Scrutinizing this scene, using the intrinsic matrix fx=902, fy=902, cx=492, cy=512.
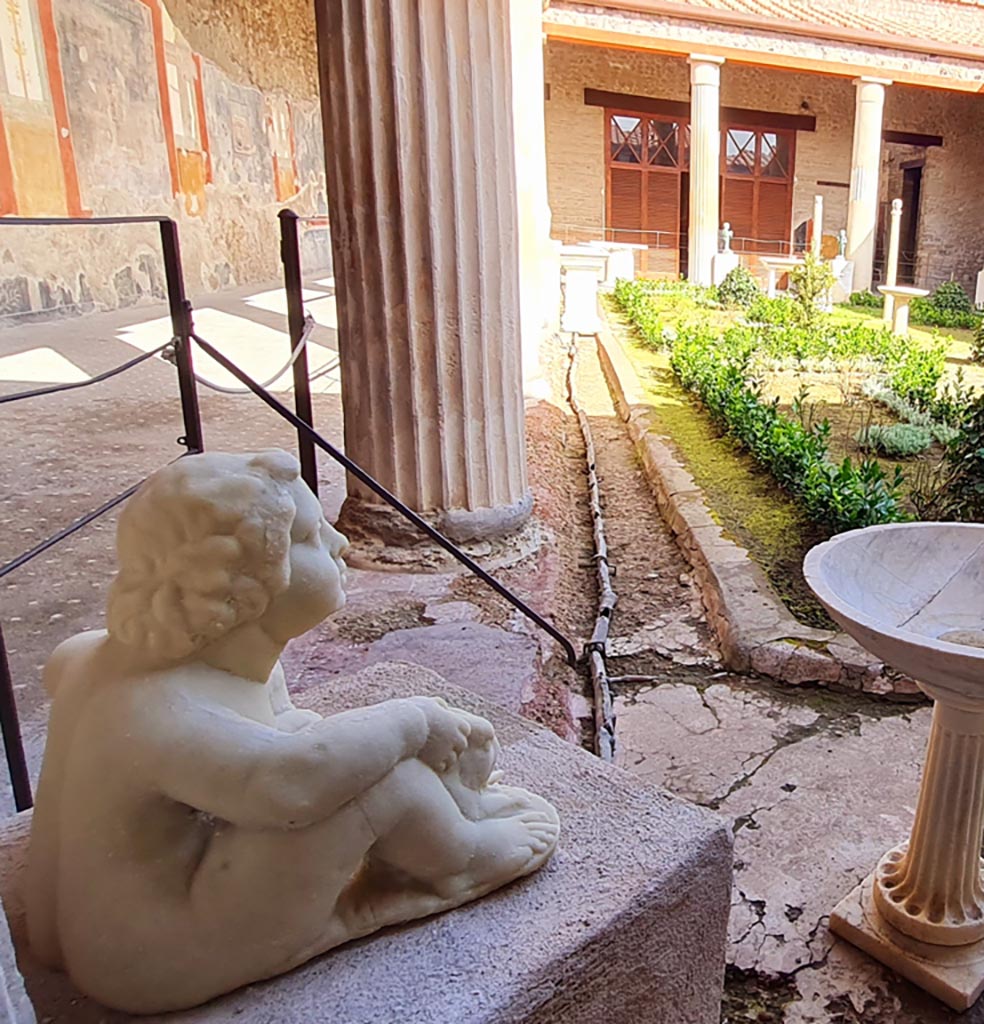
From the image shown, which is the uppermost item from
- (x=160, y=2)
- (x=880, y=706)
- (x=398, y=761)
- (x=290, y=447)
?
(x=160, y=2)

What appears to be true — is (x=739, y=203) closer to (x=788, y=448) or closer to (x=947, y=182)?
(x=947, y=182)

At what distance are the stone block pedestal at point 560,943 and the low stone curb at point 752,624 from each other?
3.79 feet

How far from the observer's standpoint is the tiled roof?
1465cm

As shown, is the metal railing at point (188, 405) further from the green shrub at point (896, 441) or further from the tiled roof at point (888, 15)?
the tiled roof at point (888, 15)

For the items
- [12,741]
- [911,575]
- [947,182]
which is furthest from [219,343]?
[947,182]

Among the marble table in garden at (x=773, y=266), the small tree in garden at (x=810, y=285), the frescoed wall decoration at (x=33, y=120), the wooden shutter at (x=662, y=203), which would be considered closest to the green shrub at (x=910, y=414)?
the small tree in garden at (x=810, y=285)

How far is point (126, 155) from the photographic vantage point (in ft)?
32.4

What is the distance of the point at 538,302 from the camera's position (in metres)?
8.19

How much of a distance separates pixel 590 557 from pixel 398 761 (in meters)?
2.88

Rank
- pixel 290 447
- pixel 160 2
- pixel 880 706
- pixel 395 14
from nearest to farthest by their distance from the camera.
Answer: pixel 880 706, pixel 395 14, pixel 290 447, pixel 160 2

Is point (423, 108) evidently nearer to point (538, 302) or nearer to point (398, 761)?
point (398, 761)

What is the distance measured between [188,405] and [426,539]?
0.97 m

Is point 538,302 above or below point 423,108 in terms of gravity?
below

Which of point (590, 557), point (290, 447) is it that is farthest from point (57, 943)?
point (290, 447)
